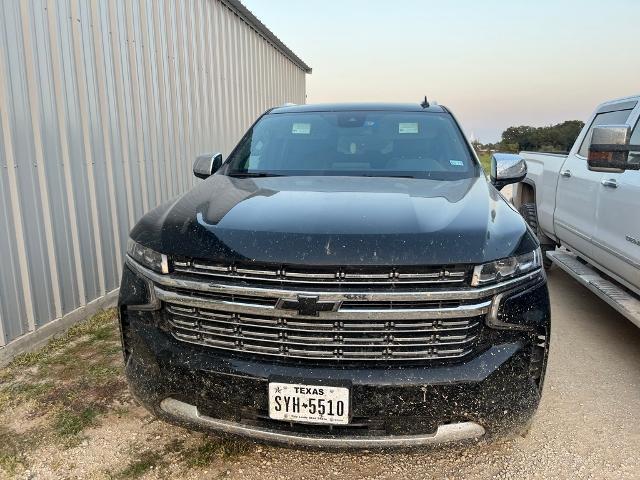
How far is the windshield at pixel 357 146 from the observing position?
315 centimetres

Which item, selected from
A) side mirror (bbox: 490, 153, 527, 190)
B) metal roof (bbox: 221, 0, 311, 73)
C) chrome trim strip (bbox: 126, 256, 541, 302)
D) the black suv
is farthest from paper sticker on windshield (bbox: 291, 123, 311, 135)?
metal roof (bbox: 221, 0, 311, 73)

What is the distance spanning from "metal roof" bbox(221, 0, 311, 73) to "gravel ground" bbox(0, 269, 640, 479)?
6.79 m

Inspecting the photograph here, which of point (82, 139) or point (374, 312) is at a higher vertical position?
point (82, 139)

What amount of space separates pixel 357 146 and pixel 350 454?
196 cm

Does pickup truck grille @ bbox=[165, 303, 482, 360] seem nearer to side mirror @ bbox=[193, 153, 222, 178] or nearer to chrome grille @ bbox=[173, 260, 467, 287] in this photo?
chrome grille @ bbox=[173, 260, 467, 287]

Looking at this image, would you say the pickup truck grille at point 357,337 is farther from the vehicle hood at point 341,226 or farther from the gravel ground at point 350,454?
the gravel ground at point 350,454

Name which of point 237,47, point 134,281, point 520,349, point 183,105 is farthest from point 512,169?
point 237,47

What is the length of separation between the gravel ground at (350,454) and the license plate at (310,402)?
0.96ft

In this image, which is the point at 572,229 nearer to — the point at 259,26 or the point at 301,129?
the point at 301,129

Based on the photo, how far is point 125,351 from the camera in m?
2.35

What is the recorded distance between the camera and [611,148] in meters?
3.10

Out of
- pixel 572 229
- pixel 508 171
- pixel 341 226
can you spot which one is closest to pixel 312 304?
pixel 341 226

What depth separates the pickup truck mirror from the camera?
121 inches

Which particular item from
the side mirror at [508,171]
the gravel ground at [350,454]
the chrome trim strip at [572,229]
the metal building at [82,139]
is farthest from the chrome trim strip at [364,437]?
the chrome trim strip at [572,229]
